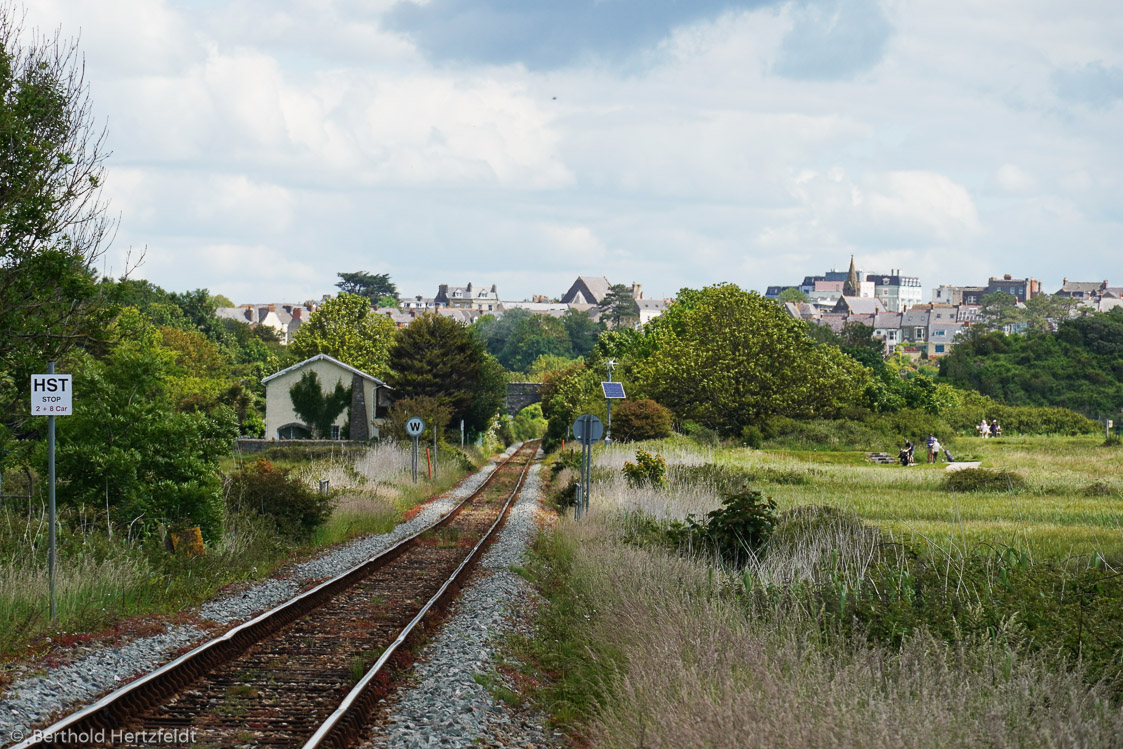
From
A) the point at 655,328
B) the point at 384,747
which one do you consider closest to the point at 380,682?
the point at 384,747

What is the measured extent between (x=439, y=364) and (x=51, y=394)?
58.9 m

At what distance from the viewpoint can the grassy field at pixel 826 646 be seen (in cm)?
623

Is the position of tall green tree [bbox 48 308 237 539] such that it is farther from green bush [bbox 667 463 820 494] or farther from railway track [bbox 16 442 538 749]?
green bush [bbox 667 463 820 494]

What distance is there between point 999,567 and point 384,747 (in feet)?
24.7

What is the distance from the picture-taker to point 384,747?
309 inches

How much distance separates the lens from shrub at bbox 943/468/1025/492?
116 ft

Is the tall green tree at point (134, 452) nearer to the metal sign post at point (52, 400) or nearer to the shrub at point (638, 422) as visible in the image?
the metal sign post at point (52, 400)

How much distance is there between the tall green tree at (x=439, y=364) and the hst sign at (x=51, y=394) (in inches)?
2204

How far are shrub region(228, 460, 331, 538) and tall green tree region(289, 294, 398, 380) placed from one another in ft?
241

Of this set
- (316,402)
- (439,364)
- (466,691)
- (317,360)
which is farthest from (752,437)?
(466,691)

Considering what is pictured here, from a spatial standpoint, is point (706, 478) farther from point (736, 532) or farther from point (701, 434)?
point (701, 434)

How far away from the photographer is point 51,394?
11.9 m

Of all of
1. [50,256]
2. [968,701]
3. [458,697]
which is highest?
[50,256]

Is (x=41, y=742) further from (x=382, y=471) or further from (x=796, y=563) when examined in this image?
(x=382, y=471)
